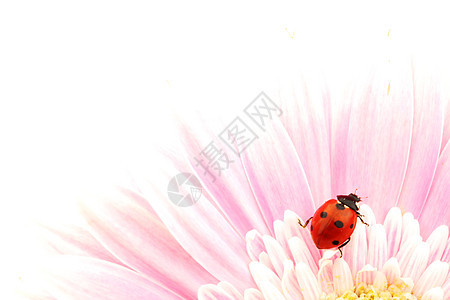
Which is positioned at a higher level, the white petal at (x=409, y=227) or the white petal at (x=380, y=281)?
the white petal at (x=409, y=227)

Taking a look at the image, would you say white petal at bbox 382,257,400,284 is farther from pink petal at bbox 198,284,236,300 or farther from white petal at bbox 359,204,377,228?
pink petal at bbox 198,284,236,300

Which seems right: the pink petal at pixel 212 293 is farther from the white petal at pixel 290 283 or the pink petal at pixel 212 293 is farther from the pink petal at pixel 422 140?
the pink petal at pixel 422 140

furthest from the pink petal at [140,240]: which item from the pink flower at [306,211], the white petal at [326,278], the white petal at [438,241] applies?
the white petal at [438,241]

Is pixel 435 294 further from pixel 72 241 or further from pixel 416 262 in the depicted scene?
pixel 72 241

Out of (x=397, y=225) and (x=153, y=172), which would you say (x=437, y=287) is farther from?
(x=153, y=172)

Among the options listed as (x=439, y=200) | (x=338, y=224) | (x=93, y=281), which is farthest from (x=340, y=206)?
(x=93, y=281)

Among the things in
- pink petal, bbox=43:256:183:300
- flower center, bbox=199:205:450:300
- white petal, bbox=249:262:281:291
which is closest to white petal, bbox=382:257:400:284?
flower center, bbox=199:205:450:300

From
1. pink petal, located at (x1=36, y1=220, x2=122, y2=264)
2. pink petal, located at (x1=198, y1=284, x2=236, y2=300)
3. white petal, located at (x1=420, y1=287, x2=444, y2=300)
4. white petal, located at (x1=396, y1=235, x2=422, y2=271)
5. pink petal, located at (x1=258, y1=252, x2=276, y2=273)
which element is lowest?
white petal, located at (x1=420, y1=287, x2=444, y2=300)

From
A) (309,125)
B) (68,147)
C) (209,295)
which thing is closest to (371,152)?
(309,125)
